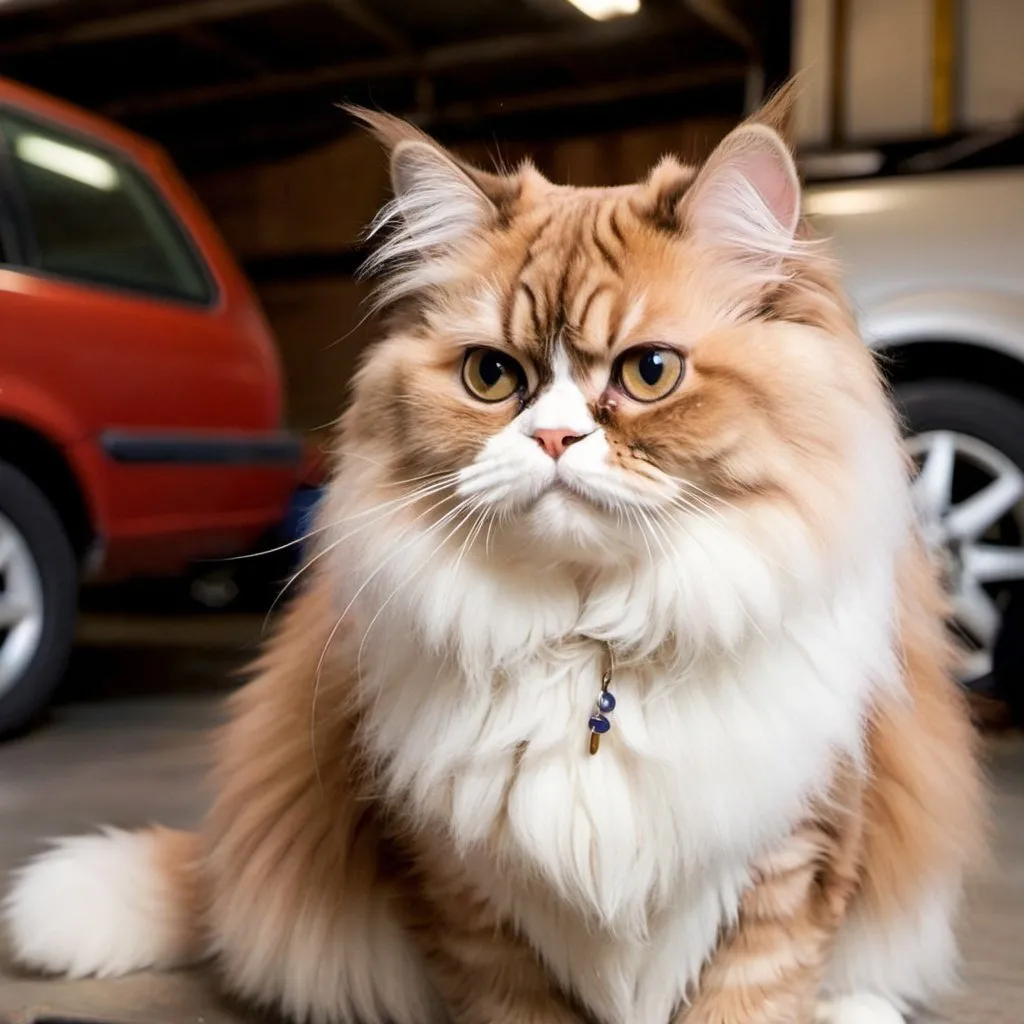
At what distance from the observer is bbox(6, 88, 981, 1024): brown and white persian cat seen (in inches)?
32.9

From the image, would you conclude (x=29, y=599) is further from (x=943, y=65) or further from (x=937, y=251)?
(x=943, y=65)

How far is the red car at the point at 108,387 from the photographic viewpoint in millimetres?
2139

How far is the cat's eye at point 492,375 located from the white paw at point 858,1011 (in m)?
0.71

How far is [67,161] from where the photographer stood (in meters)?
2.43

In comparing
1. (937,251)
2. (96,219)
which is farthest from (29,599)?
(937,251)

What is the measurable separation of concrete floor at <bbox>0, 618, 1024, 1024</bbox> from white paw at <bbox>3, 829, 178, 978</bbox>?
24mm

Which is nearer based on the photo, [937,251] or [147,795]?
[147,795]

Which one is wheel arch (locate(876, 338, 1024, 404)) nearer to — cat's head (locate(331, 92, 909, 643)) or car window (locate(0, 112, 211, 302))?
cat's head (locate(331, 92, 909, 643))

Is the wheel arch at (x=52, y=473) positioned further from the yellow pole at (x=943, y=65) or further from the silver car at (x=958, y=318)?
the yellow pole at (x=943, y=65)

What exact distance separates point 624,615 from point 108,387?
1.72 metres

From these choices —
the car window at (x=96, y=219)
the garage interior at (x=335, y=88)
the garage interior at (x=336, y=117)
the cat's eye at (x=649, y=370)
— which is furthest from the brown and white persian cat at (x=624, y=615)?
the garage interior at (x=335, y=88)

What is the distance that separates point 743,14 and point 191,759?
9.21 ft

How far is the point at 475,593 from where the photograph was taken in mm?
878

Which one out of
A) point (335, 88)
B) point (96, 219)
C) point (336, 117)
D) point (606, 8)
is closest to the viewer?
point (96, 219)
